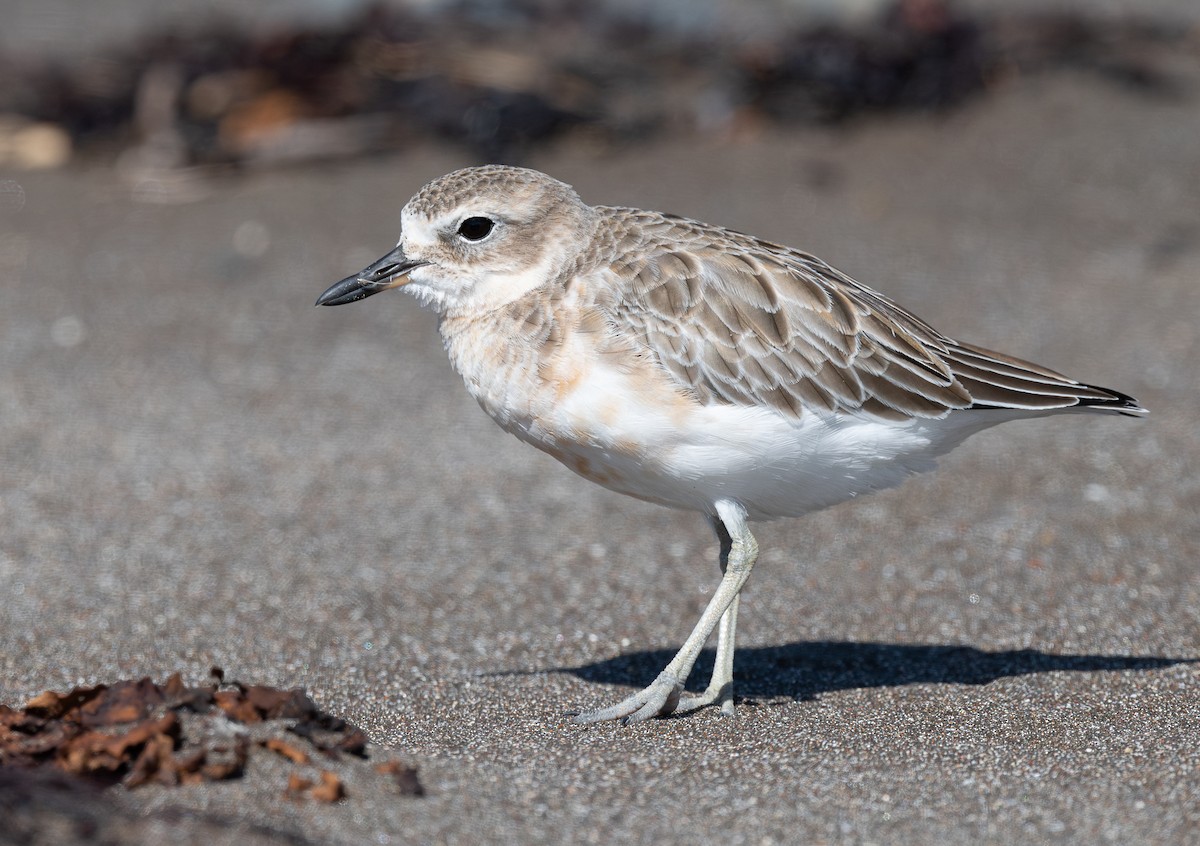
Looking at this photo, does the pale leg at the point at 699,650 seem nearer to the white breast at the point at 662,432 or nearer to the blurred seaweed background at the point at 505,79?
the white breast at the point at 662,432

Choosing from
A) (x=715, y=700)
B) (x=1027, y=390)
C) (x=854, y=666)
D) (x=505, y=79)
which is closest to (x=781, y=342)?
(x=1027, y=390)

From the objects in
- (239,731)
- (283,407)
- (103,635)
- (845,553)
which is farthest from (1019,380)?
(283,407)

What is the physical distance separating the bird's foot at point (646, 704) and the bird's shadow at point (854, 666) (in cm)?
43

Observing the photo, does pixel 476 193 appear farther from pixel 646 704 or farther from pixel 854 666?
pixel 854 666

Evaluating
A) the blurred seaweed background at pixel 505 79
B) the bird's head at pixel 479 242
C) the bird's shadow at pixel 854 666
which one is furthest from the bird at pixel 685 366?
the blurred seaweed background at pixel 505 79

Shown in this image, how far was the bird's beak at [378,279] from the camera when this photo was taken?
16.1 ft

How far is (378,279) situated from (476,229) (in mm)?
384

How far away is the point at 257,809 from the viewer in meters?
3.64

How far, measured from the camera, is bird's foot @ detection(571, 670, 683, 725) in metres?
4.73

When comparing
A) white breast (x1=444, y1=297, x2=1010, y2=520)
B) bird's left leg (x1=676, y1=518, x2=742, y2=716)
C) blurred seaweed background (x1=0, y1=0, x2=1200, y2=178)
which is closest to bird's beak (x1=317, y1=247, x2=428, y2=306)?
white breast (x1=444, y1=297, x2=1010, y2=520)

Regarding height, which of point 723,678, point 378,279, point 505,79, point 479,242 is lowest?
point 723,678

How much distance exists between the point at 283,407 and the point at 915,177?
486 cm

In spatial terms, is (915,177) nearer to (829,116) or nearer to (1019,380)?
(829,116)

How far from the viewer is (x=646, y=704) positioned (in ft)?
15.6
